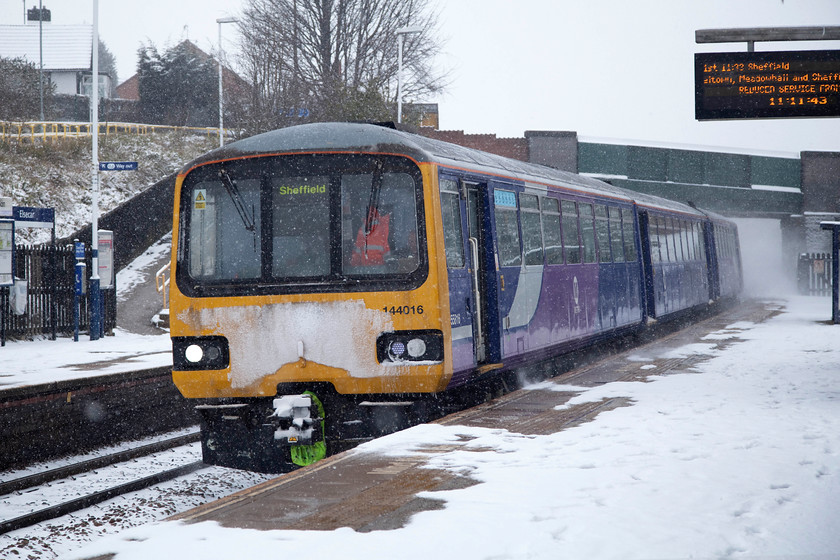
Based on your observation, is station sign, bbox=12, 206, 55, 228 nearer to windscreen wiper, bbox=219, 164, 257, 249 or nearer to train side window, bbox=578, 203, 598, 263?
train side window, bbox=578, 203, 598, 263

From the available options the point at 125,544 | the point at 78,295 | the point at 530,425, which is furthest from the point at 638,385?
the point at 78,295

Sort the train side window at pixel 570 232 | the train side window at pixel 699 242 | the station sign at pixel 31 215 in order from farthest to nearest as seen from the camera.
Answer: the train side window at pixel 699 242 → the station sign at pixel 31 215 → the train side window at pixel 570 232

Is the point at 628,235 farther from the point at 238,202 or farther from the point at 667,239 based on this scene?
the point at 238,202

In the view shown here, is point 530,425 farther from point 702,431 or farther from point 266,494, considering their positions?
point 266,494

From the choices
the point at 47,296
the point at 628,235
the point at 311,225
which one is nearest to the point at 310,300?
the point at 311,225

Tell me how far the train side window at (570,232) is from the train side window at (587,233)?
11.5 inches

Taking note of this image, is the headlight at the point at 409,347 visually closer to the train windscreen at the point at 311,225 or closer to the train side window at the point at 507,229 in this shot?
the train windscreen at the point at 311,225

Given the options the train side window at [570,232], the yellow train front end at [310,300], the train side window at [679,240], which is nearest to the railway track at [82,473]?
the yellow train front end at [310,300]

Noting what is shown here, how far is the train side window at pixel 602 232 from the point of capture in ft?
47.9

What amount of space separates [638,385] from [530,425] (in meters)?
3.08

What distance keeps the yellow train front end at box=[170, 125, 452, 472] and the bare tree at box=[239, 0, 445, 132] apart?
89.1 feet

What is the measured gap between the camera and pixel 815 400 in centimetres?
960

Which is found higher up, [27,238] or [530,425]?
[27,238]

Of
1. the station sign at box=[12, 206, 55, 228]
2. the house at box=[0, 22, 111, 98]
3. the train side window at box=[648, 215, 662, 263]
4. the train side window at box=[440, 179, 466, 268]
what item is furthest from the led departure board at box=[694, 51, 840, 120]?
the house at box=[0, 22, 111, 98]
